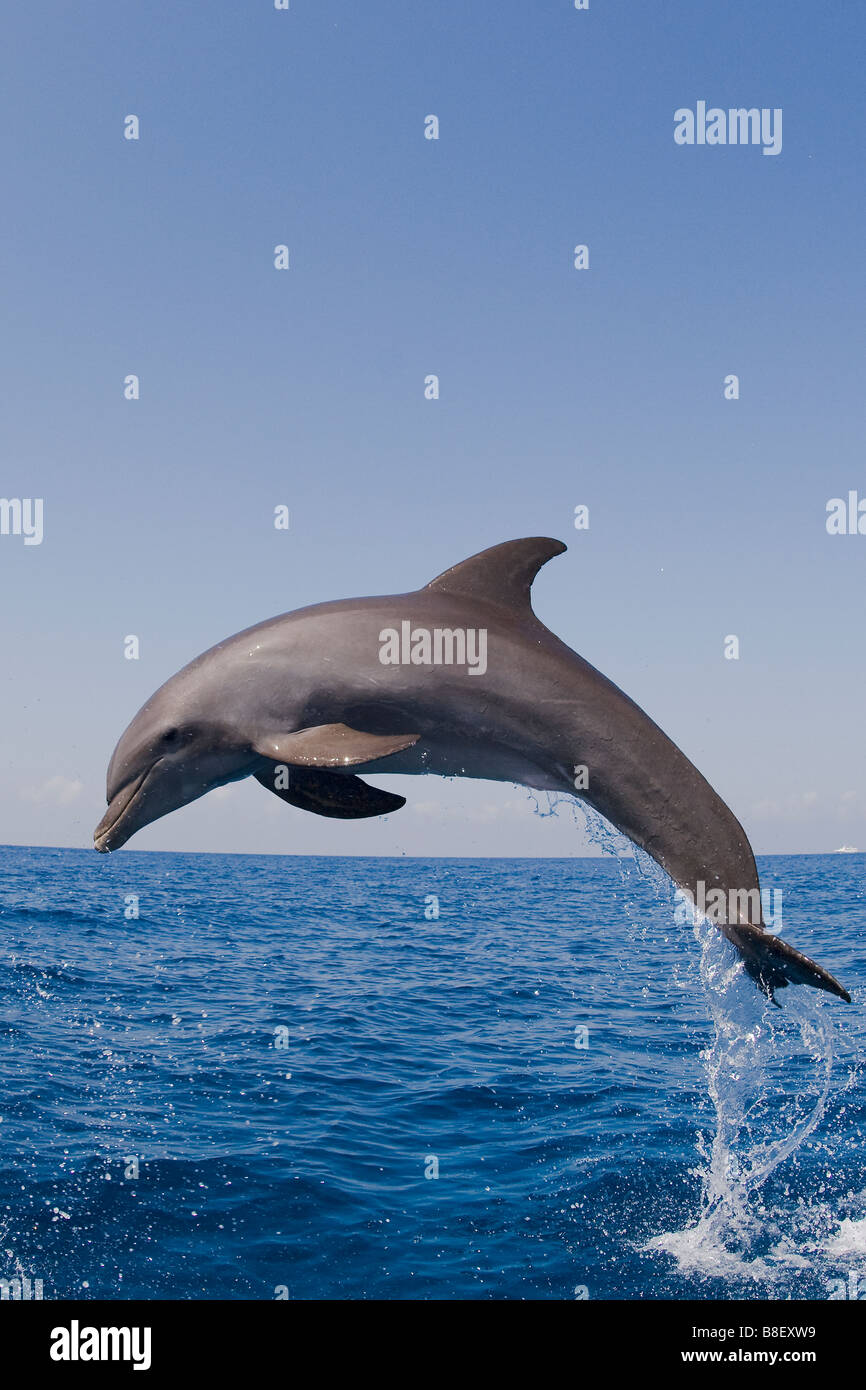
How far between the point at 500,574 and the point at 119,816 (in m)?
2.63

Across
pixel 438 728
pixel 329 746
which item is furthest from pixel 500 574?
pixel 329 746

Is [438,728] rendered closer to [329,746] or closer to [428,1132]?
[329,746]

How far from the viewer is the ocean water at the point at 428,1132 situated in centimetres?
895

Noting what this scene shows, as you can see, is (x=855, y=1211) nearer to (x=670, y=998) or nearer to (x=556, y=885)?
(x=670, y=998)

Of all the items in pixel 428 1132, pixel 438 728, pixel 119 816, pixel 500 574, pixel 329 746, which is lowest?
pixel 428 1132

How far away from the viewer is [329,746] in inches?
208

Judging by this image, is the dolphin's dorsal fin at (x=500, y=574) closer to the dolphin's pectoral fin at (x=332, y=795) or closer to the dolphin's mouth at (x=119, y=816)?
the dolphin's pectoral fin at (x=332, y=795)

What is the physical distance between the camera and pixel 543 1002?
21.2 metres

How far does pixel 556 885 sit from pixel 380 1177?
212 ft

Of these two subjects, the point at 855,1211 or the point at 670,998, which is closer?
the point at 855,1211

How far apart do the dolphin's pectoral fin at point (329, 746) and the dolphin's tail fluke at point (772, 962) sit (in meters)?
2.19

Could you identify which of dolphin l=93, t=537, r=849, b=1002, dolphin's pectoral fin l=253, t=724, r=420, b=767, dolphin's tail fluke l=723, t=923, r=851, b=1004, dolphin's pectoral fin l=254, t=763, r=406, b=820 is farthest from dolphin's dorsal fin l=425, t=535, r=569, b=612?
dolphin's tail fluke l=723, t=923, r=851, b=1004

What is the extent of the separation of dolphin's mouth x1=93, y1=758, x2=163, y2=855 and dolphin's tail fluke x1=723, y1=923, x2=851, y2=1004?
344 cm
